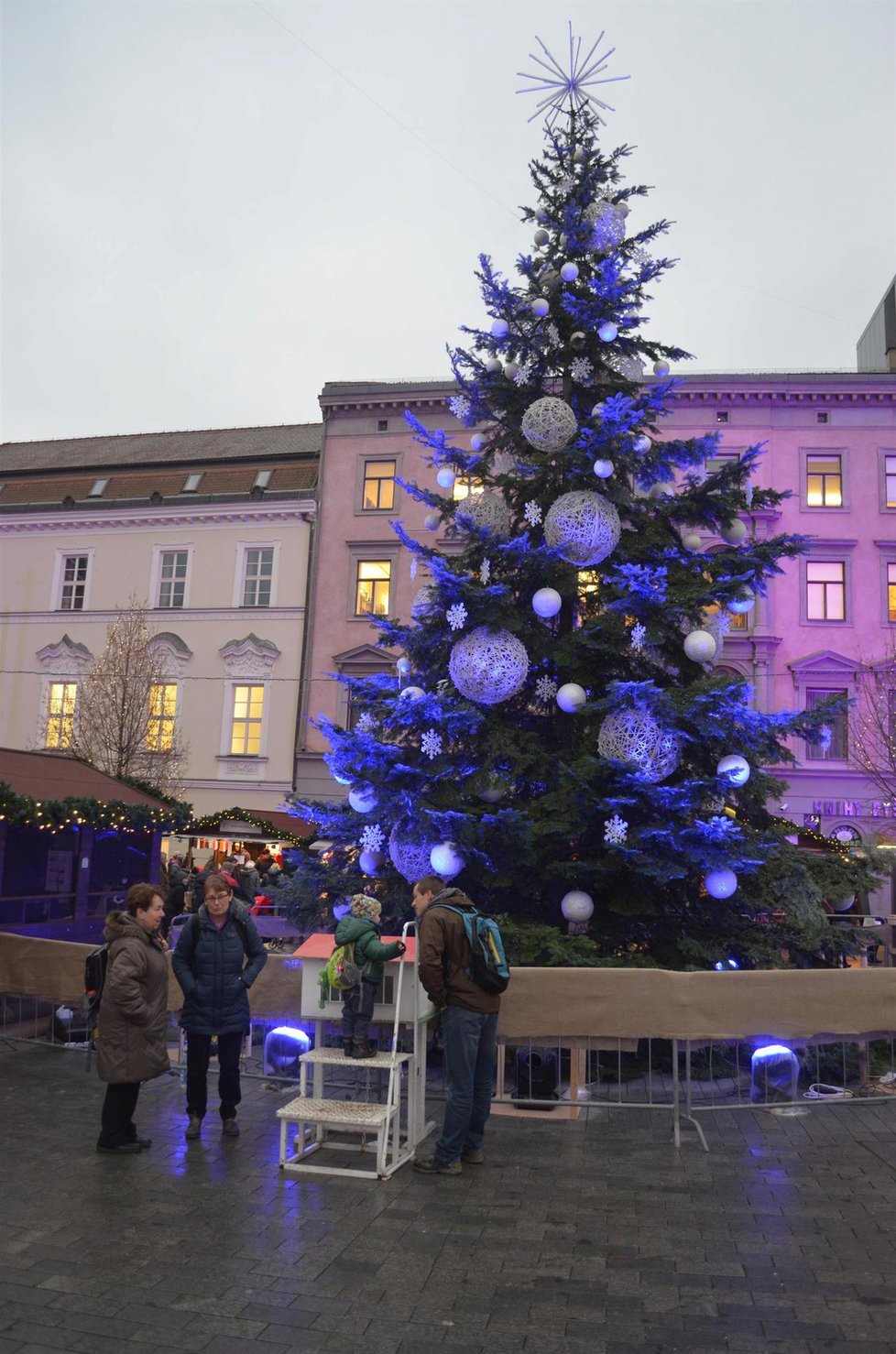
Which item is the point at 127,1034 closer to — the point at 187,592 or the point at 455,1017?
the point at 455,1017

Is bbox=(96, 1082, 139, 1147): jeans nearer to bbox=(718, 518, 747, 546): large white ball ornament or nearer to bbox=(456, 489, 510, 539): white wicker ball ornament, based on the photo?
bbox=(456, 489, 510, 539): white wicker ball ornament

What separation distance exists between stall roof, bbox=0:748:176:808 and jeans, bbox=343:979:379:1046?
927 centimetres

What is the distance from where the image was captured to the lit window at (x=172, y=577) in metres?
33.4

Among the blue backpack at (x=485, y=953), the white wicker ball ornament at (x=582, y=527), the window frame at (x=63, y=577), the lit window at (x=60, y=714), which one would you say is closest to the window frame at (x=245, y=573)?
the window frame at (x=63, y=577)

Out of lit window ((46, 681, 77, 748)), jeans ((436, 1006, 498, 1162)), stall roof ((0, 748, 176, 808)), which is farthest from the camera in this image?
lit window ((46, 681, 77, 748))

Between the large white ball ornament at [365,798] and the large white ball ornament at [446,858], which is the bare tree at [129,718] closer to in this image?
the large white ball ornament at [365,798]

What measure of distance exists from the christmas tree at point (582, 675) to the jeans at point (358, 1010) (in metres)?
2.37

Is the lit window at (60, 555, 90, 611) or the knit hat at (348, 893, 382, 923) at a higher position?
the lit window at (60, 555, 90, 611)

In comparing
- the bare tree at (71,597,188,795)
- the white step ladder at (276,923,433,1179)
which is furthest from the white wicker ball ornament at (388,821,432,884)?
the bare tree at (71,597,188,795)

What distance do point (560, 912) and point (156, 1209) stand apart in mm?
5292

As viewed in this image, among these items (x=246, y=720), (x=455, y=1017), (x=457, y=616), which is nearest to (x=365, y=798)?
(x=457, y=616)

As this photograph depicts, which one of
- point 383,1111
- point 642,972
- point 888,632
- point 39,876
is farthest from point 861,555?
point 383,1111

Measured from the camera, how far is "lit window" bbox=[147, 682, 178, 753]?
100ft

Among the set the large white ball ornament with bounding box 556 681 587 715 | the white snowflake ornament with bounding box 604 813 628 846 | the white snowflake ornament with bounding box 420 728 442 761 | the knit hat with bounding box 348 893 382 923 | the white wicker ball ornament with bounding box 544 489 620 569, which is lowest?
the knit hat with bounding box 348 893 382 923
